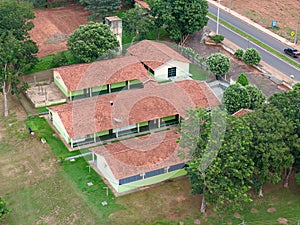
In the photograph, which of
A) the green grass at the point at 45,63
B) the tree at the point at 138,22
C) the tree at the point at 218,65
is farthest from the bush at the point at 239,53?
the green grass at the point at 45,63

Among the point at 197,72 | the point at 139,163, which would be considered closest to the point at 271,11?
the point at 197,72

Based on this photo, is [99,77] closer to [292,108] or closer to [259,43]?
[292,108]

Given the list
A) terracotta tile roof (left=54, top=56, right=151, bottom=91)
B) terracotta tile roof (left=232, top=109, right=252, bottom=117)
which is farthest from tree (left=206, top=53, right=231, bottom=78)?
terracotta tile roof (left=232, top=109, right=252, bottom=117)

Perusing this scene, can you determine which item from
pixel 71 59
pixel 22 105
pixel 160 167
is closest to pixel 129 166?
pixel 160 167

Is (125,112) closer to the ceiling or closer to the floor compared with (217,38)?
closer to the floor

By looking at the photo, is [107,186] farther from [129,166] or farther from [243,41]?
[243,41]

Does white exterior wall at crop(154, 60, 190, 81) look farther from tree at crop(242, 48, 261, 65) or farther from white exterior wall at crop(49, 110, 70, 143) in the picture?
white exterior wall at crop(49, 110, 70, 143)
